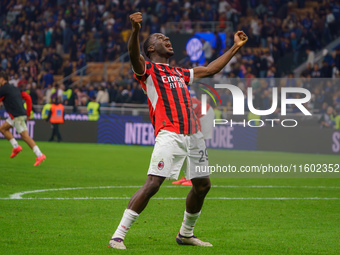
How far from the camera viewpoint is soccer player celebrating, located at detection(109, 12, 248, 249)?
20.4 ft

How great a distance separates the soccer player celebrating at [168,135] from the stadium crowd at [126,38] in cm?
1278

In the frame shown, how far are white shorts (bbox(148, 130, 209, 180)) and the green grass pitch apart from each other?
0.75 m

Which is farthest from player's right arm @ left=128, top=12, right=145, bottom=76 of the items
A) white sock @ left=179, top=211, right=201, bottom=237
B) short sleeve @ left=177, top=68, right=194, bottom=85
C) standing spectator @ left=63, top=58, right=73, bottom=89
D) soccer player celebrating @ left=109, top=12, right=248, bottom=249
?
standing spectator @ left=63, top=58, right=73, bottom=89

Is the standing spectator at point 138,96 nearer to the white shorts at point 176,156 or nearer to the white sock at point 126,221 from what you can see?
the white shorts at point 176,156

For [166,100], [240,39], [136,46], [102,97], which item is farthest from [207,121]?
[102,97]

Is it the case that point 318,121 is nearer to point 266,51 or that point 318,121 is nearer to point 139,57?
point 266,51

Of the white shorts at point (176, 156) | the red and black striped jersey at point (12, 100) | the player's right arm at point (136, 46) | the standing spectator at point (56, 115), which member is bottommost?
the standing spectator at point (56, 115)

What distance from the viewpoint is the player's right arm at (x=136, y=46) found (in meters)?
5.82

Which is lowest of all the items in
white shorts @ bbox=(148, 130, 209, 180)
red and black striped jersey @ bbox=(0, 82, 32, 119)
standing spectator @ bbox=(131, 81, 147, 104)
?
standing spectator @ bbox=(131, 81, 147, 104)

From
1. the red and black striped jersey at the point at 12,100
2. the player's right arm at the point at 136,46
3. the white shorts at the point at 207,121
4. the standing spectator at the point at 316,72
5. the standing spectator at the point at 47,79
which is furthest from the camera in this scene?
the standing spectator at the point at 47,79

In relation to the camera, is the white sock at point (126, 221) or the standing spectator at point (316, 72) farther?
the standing spectator at point (316, 72)

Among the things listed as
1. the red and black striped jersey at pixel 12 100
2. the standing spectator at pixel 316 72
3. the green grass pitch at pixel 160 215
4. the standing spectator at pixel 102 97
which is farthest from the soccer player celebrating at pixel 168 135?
the standing spectator at pixel 102 97

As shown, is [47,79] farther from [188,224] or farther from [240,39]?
[188,224]

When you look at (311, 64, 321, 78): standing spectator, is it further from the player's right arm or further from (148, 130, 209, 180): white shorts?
the player's right arm
